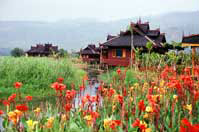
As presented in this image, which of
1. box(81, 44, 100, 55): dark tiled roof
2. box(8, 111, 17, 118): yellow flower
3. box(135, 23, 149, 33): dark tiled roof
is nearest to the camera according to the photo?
box(8, 111, 17, 118): yellow flower

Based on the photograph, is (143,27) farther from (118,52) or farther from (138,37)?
(118,52)

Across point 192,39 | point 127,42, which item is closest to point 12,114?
point 192,39

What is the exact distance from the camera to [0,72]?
11445 millimetres

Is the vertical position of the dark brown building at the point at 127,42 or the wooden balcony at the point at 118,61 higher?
the dark brown building at the point at 127,42

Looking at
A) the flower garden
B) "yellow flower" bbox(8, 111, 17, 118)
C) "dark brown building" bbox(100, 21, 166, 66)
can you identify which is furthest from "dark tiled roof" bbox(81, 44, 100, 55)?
"yellow flower" bbox(8, 111, 17, 118)

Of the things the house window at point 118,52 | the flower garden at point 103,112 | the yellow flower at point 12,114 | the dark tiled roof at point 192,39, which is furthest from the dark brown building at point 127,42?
the yellow flower at point 12,114

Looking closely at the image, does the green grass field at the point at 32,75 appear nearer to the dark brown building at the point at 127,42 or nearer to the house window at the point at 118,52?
the dark brown building at the point at 127,42

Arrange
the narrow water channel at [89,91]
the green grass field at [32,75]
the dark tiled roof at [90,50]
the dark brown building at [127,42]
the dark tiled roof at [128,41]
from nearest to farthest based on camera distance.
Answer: the narrow water channel at [89,91] → the green grass field at [32,75] → the dark tiled roof at [128,41] → the dark brown building at [127,42] → the dark tiled roof at [90,50]

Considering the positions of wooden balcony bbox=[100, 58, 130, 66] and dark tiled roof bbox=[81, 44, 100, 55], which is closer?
wooden balcony bbox=[100, 58, 130, 66]

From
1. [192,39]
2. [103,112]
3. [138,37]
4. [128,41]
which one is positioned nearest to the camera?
[103,112]

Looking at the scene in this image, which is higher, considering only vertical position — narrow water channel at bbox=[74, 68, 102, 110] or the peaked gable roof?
the peaked gable roof

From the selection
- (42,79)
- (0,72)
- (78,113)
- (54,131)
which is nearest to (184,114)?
(78,113)

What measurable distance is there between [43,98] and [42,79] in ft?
4.30

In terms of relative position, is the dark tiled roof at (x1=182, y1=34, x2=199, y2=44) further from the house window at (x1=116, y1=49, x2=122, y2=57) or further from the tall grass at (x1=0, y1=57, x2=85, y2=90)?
the house window at (x1=116, y1=49, x2=122, y2=57)
